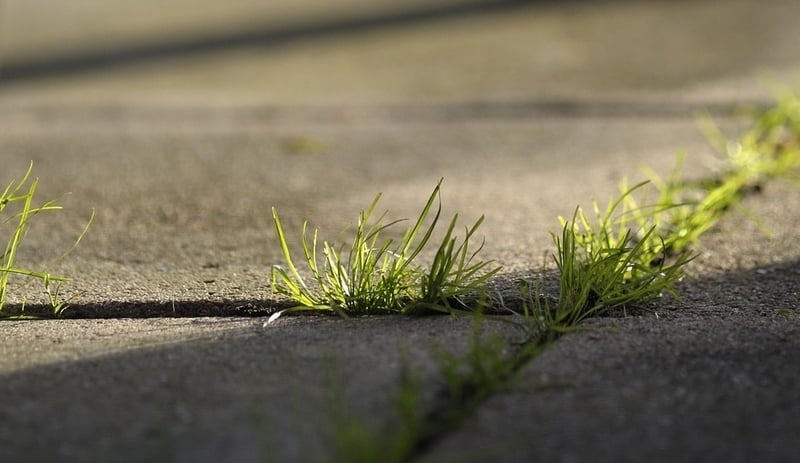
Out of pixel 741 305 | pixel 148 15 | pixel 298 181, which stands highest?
pixel 148 15

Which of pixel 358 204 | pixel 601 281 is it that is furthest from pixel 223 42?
pixel 601 281

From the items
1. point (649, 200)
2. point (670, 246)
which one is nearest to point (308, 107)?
point (649, 200)

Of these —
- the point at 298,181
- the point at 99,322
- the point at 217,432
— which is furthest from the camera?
the point at 298,181

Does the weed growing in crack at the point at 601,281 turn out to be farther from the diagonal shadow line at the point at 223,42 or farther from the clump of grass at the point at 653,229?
the diagonal shadow line at the point at 223,42

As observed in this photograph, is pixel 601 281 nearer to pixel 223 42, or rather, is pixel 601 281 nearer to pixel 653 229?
pixel 653 229

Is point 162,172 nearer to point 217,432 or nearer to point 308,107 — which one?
Answer: point 308,107

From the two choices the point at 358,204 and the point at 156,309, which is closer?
the point at 156,309

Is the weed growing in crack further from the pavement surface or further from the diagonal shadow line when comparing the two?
the diagonal shadow line
